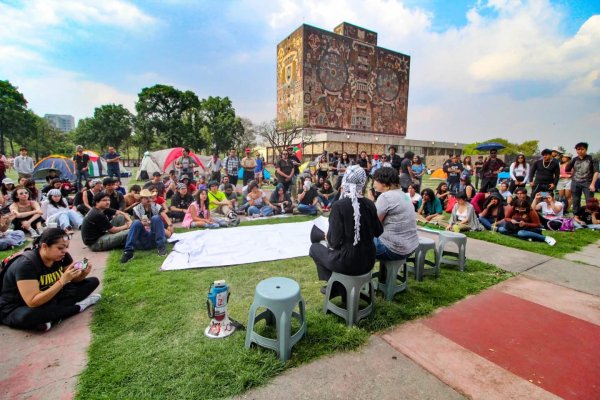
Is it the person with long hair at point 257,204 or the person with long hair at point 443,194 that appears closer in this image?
the person with long hair at point 257,204

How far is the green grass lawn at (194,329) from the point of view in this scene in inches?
73.9

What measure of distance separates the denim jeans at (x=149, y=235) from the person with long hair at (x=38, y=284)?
192 centimetres

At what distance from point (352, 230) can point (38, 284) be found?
110 inches

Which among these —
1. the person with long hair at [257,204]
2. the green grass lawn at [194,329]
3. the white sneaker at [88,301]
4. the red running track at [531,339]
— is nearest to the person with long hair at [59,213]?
the green grass lawn at [194,329]

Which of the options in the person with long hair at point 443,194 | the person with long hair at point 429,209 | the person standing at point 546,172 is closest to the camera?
the person standing at point 546,172

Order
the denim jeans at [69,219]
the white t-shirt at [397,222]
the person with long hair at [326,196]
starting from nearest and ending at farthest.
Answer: the white t-shirt at [397,222], the denim jeans at [69,219], the person with long hair at [326,196]

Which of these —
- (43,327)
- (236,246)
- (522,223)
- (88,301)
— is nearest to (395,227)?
(236,246)

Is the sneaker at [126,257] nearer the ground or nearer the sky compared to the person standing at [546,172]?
nearer the ground

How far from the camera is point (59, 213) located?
5973 millimetres

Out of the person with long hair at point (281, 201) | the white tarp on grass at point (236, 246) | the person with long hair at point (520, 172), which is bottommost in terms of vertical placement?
the white tarp on grass at point (236, 246)

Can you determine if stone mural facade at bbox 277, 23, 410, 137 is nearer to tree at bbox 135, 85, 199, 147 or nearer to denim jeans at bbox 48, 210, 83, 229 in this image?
tree at bbox 135, 85, 199, 147

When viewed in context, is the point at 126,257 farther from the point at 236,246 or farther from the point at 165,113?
the point at 165,113

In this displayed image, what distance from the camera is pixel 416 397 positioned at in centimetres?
180

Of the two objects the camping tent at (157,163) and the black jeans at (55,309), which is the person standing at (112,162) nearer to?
the camping tent at (157,163)
